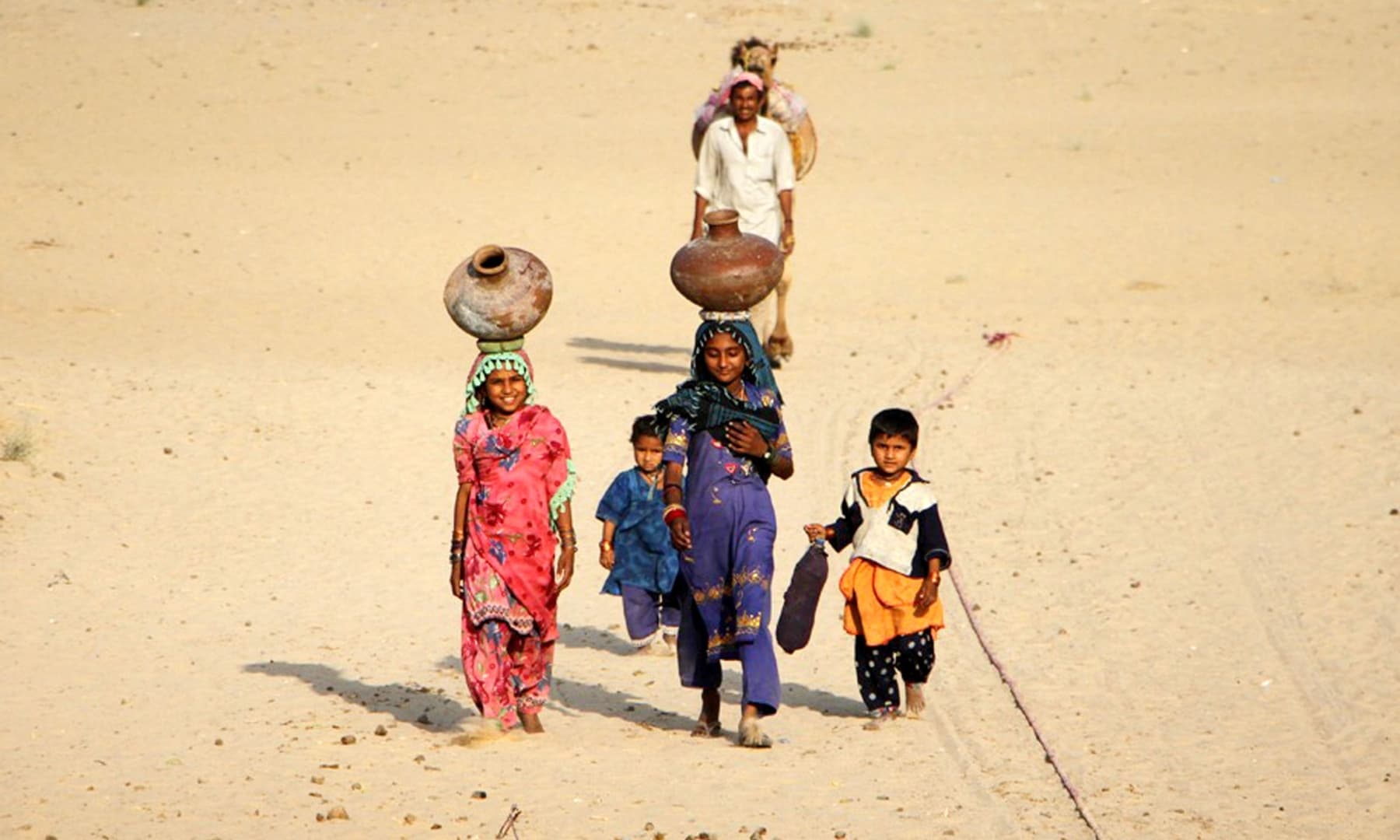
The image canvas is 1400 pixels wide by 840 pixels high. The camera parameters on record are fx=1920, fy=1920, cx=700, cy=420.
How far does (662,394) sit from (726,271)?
7.60 m

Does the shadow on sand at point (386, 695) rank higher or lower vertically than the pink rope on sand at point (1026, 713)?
lower

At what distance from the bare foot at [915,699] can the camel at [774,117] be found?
20.1ft

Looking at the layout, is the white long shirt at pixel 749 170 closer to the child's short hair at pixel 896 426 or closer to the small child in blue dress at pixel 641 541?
the small child in blue dress at pixel 641 541

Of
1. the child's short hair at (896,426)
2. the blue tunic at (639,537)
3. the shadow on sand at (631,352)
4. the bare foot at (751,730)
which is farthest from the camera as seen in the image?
the shadow on sand at (631,352)

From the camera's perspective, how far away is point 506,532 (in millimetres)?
7340

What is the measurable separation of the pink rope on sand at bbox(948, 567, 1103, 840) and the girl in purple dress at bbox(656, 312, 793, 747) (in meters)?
1.13

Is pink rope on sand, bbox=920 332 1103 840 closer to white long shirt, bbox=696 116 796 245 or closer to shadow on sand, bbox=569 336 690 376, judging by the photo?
white long shirt, bbox=696 116 796 245

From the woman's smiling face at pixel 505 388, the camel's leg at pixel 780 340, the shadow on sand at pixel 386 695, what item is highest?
the camel's leg at pixel 780 340

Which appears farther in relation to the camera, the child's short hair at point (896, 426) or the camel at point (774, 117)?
the camel at point (774, 117)

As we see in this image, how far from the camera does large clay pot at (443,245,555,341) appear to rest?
23.7 feet

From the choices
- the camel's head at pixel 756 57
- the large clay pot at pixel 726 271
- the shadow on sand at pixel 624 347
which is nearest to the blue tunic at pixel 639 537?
the large clay pot at pixel 726 271

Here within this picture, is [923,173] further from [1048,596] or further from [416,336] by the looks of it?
[1048,596]

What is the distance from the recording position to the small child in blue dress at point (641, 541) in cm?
895

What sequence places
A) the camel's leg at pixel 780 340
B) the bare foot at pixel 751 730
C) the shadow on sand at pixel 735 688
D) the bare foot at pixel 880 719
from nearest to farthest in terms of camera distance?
the bare foot at pixel 751 730 < the bare foot at pixel 880 719 < the shadow on sand at pixel 735 688 < the camel's leg at pixel 780 340
